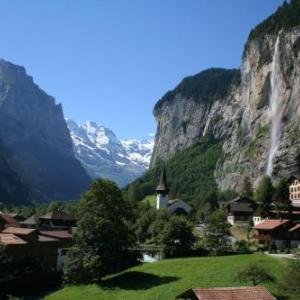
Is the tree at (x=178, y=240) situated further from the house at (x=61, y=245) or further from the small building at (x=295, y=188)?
the small building at (x=295, y=188)

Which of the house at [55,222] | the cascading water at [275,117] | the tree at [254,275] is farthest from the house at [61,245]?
the cascading water at [275,117]

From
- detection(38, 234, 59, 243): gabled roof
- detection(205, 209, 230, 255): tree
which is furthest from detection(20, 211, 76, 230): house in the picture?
detection(205, 209, 230, 255): tree

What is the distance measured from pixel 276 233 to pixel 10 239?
41.3m

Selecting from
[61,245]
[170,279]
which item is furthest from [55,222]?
[170,279]

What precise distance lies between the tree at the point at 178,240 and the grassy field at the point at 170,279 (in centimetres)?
615

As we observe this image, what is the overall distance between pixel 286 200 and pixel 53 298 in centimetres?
5942

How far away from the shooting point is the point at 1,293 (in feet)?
225

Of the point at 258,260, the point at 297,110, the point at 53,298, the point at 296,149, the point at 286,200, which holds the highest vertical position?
the point at 297,110

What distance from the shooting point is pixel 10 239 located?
82.8 m

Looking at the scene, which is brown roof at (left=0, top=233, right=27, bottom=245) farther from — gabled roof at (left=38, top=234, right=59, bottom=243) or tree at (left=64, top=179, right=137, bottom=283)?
tree at (left=64, top=179, right=137, bottom=283)

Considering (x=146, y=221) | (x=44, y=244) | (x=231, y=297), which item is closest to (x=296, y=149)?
(x=146, y=221)

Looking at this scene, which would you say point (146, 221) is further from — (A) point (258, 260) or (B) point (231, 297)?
(B) point (231, 297)

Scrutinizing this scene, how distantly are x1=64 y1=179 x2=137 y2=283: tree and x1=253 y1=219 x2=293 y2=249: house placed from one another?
78.4ft

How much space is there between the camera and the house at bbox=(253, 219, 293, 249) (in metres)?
88.9
